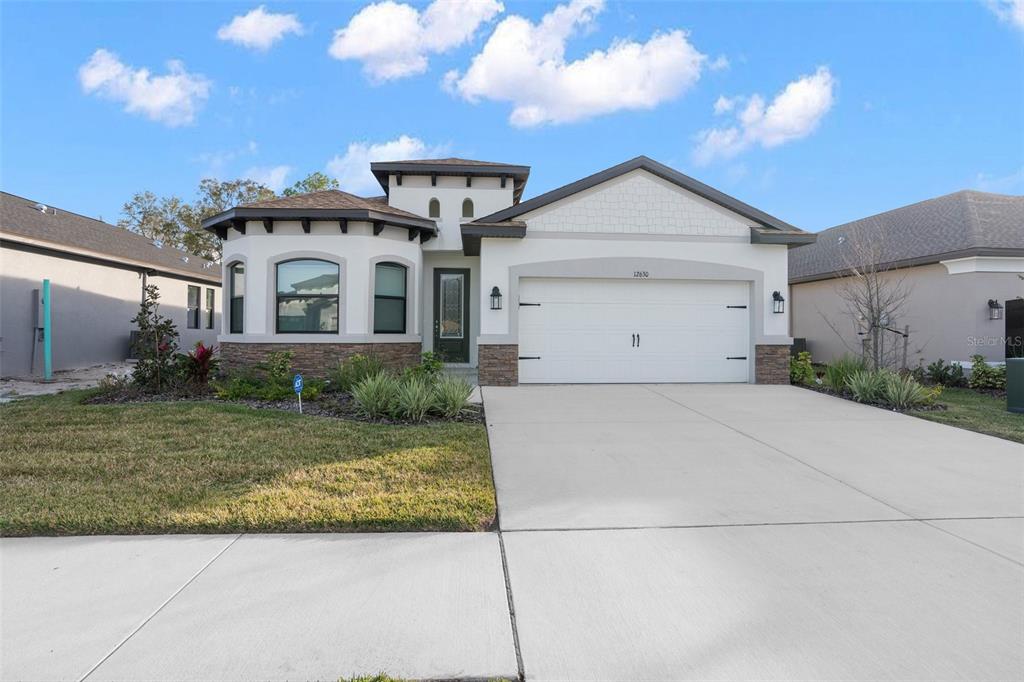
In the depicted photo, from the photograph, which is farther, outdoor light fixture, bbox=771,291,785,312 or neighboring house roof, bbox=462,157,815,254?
outdoor light fixture, bbox=771,291,785,312

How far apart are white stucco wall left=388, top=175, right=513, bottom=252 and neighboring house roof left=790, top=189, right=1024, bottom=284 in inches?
361

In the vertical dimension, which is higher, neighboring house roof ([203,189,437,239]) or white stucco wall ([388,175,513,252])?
white stucco wall ([388,175,513,252])

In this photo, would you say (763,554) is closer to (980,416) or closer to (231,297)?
(980,416)

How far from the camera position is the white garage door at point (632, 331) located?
11438 millimetres

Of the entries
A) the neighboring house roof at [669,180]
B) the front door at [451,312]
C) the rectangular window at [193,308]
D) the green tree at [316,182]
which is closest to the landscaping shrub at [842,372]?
the neighboring house roof at [669,180]

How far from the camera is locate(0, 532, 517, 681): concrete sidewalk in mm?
2281

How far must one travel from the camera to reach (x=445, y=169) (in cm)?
1386

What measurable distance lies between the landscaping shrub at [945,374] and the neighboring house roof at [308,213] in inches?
502

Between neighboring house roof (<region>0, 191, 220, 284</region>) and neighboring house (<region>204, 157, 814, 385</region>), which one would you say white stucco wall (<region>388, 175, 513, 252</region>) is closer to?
neighboring house (<region>204, 157, 814, 385</region>)

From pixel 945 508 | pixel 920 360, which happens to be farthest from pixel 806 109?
pixel 945 508

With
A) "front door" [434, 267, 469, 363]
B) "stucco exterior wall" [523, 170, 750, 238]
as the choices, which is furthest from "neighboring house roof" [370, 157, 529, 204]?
"stucco exterior wall" [523, 170, 750, 238]

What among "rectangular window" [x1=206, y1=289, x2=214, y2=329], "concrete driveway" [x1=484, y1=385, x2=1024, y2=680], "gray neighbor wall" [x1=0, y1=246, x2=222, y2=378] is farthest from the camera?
"rectangular window" [x1=206, y1=289, x2=214, y2=329]

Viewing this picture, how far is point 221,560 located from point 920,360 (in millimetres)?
16114

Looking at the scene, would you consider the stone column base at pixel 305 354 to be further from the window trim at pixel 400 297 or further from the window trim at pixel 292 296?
the window trim at pixel 400 297
